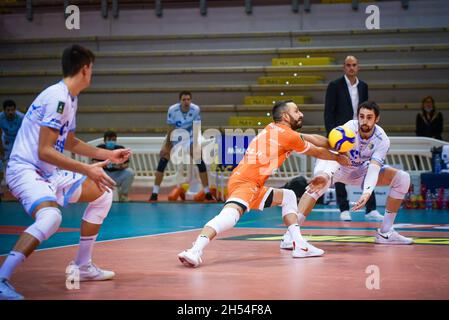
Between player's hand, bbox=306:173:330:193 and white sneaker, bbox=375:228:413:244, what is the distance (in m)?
0.86

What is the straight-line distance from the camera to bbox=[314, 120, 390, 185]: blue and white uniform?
308 inches

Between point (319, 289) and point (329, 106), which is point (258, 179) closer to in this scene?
point (319, 289)

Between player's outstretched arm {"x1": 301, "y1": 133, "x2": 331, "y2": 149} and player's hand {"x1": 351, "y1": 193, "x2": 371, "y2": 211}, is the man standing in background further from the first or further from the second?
player's hand {"x1": 351, "y1": 193, "x2": 371, "y2": 211}

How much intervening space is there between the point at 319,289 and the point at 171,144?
10.7 meters

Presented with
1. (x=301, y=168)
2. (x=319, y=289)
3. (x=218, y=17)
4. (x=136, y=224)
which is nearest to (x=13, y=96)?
(x=218, y=17)

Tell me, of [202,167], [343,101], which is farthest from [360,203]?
[202,167]

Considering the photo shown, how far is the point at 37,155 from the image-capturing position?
4.84 m

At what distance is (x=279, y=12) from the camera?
19.0 meters

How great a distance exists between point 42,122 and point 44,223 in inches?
24.3

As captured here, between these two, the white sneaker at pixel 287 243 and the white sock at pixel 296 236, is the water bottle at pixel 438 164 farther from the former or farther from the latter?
the white sock at pixel 296 236

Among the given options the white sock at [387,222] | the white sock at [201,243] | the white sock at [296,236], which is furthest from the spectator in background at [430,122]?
the white sock at [201,243]

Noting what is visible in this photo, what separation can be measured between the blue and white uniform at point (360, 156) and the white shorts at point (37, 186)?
3.41 m

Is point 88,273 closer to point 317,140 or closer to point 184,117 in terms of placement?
point 317,140

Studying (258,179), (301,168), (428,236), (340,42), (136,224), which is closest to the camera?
(258,179)
